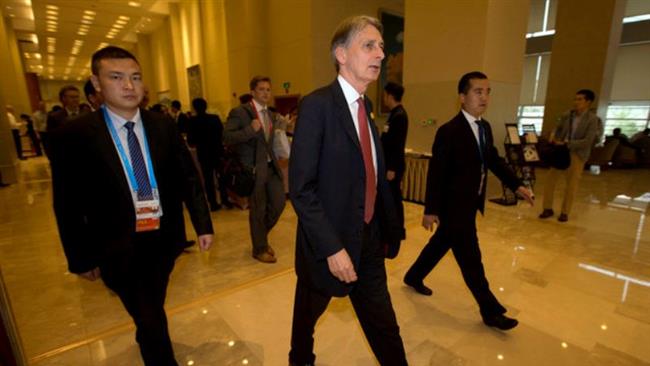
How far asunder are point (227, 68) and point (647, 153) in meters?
12.4

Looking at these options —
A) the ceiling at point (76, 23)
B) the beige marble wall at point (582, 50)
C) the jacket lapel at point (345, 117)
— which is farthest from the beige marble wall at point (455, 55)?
the ceiling at point (76, 23)

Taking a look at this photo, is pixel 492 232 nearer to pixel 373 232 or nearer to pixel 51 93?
pixel 373 232

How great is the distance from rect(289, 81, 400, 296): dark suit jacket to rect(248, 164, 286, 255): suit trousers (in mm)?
1800

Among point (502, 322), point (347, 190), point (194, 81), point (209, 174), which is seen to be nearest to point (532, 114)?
point (194, 81)

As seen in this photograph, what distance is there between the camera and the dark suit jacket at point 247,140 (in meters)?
2.94

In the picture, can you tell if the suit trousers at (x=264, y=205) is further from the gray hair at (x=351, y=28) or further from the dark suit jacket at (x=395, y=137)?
the gray hair at (x=351, y=28)

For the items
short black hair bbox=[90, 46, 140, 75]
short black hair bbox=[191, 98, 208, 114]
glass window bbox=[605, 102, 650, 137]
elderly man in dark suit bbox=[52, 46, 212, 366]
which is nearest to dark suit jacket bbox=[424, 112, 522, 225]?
elderly man in dark suit bbox=[52, 46, 212, 366]

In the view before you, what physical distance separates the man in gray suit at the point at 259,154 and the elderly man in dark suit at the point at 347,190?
1675mm

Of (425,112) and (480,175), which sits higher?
(425,112)

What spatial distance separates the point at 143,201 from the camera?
1.47 m

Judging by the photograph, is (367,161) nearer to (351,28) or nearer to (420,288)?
(351,28)

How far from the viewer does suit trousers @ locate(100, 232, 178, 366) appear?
1.45 metres

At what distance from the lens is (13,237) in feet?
13.0

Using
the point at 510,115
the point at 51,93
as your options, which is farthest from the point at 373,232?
the point at 51,93
